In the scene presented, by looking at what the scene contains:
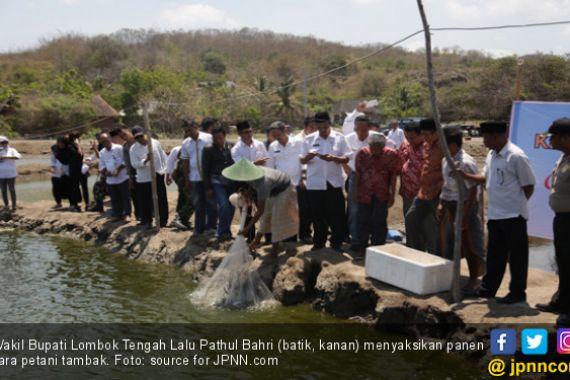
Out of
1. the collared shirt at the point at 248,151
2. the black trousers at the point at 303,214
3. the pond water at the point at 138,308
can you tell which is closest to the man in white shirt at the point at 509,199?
the pond water at the point at 138,308

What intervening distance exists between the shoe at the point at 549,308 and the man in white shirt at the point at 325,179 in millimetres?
2903

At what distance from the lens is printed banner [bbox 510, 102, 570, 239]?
22.6 ft

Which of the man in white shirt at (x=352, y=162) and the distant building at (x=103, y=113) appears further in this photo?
the distant building at (x=103, y=113)

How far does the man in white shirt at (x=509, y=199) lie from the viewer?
16.9ft

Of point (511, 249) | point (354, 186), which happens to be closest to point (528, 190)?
point (511, 249)

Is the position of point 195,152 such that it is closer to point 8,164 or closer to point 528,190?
point 528,190

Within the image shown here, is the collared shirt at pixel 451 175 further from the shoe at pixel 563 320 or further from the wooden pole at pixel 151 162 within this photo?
the wooden pole at pixel 151 162

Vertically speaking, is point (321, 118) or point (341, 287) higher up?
point (321, 118)

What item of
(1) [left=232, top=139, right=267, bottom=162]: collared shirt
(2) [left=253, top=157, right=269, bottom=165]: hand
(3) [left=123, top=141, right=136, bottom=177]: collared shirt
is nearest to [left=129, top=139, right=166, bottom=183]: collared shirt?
(3) [left=123, top=141, right=136, bottom=177]: collared shirt

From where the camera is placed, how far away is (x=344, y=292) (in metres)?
6.49

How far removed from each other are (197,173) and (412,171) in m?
3.66

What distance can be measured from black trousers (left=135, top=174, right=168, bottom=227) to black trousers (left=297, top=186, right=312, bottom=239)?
299 cm

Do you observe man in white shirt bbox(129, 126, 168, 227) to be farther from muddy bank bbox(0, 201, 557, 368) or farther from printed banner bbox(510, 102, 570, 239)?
printed banner bbox(510, 102, 570, 239)

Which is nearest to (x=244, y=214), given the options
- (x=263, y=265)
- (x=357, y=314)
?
(x=263, y=265)
